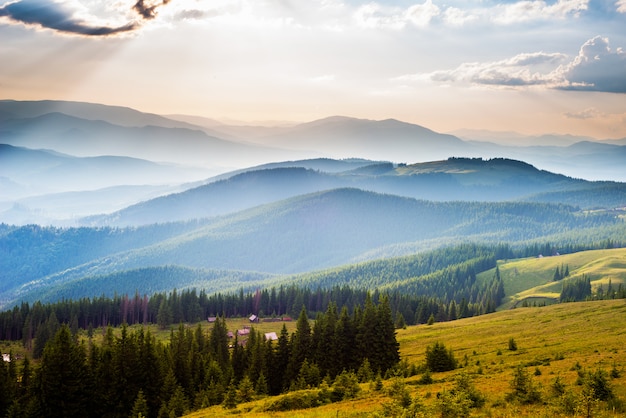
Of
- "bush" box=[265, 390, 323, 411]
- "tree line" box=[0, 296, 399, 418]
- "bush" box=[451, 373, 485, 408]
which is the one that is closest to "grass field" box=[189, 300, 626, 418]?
"bush" box=[451, 373, 485, 408]

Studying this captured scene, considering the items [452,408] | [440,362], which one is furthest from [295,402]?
[440,362]

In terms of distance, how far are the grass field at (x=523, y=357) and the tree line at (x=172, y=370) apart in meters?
8.58

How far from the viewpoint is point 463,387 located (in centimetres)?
3500

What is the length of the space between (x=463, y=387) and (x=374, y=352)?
42.1 meters

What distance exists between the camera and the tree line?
6234cm

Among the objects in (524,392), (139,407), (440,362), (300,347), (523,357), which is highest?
(524,392)

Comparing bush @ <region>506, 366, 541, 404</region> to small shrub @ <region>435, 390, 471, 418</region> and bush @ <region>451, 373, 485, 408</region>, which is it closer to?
bush @ <region>451, 373, 485, 408</region>

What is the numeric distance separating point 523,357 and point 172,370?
171ft

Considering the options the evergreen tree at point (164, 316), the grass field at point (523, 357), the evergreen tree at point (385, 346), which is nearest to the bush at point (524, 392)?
the grass field at point (523, 357)

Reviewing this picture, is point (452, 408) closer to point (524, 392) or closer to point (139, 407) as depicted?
point (524, 392)

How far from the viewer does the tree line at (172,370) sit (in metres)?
62.3

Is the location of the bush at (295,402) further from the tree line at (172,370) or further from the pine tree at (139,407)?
the pine tree at (139,407)

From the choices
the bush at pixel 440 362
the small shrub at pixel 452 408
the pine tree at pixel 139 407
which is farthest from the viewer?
the pine tree at pixel 139 407

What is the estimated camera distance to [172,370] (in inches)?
2970
